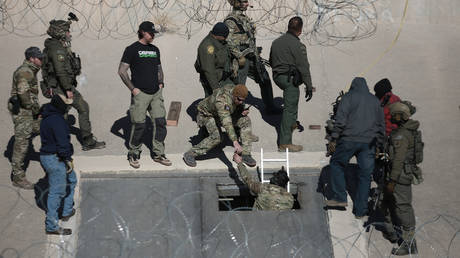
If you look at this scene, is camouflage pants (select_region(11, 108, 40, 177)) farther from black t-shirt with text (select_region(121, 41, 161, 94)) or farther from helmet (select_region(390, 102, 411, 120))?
helmet (select_region(390, 102, 411, 120))

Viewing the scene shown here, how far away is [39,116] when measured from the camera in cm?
873

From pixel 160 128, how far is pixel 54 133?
6.07 feet

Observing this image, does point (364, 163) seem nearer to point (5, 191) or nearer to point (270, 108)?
point (270, 108)

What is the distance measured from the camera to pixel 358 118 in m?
8.14

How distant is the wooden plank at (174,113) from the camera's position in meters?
10.5

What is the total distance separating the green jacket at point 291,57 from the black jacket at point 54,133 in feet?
11.2

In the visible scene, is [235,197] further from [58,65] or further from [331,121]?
[58,65]

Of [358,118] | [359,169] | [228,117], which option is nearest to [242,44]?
[228,117]

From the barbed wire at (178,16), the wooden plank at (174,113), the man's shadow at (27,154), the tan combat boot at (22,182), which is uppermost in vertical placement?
the barbed wire at (178,16)

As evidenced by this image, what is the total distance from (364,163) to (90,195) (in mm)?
3572

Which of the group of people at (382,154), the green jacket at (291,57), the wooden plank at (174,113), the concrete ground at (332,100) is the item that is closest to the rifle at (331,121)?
the concrete ground at (332,100)

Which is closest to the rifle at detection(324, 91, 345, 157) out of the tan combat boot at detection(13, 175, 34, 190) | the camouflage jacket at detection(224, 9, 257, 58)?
the camouflage jacket at detection(224, 9, 257, 58)

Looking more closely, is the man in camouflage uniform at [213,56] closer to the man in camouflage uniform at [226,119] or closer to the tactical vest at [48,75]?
the man in camouflage uniform at [226,119]

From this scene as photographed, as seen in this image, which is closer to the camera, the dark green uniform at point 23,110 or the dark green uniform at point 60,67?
the dark green uniform at point 23,110
